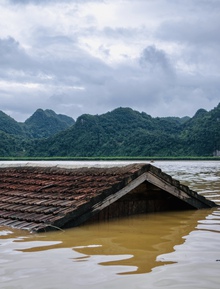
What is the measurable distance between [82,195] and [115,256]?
6.17 feet

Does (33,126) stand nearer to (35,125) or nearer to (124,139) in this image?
(35,125)

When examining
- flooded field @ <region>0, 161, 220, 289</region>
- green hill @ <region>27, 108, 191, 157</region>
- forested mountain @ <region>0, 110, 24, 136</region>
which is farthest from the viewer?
forested mountain @ <region>0, 110, 24, 136</region>

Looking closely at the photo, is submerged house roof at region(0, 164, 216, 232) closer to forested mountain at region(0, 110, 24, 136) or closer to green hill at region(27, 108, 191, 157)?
green hill at region(27, 108, 191, 157)

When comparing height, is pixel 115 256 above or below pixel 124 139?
below

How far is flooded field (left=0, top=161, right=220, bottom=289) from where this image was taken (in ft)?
12.1

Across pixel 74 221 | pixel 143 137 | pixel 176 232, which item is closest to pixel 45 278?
pixel 74 221

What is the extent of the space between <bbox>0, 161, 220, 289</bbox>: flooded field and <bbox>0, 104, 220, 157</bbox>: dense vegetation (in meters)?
91.3

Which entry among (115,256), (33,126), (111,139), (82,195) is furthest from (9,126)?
(115,256)

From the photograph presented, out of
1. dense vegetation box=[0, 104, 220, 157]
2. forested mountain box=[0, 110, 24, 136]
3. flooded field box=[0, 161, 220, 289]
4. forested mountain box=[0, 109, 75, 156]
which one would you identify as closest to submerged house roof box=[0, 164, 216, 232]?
flooded field box=[0, 161, 220, 289]

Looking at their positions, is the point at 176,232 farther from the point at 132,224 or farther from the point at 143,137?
the point at 143,137

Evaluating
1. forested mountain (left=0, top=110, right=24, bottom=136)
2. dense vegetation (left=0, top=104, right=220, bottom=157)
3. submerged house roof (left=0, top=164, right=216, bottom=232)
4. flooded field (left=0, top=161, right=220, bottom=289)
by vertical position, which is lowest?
flooded field (left=0, top=161, right=220, bottom=289)

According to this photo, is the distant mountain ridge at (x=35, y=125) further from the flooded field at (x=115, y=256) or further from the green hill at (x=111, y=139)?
the flooded field at (x=115, y=256)

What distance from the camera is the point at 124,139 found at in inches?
4528

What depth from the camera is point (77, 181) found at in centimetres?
716
